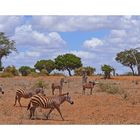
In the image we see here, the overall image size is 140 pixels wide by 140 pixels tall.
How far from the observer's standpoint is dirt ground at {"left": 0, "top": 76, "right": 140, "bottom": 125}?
16.8 metres

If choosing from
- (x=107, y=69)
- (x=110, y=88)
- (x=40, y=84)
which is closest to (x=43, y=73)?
(x=40, y=84)

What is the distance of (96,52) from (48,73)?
179cm

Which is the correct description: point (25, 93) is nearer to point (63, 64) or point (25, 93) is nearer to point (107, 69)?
point (63, 64)

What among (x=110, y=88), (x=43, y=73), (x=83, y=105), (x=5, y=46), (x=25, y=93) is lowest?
(x=83, y=105)

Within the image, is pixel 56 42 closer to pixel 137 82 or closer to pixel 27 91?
pixel 27 91

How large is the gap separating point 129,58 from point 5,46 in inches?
129

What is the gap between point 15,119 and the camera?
16750 millimetres

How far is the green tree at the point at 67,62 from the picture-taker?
16688 millimetres

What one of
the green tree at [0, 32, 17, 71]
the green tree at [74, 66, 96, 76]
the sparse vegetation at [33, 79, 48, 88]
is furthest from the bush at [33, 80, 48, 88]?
the green tree at [0, 32, 17, 71]

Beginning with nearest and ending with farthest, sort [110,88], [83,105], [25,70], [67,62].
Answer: [67,62], [25,70], [83,105], [110,88]

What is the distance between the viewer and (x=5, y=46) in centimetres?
1727

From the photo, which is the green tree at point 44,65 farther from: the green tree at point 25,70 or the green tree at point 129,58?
the green tree at point 129,58

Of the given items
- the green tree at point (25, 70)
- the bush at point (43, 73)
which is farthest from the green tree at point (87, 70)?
the green tree at point (25, 70)

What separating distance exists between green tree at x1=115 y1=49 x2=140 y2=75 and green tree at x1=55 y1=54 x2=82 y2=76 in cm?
105
